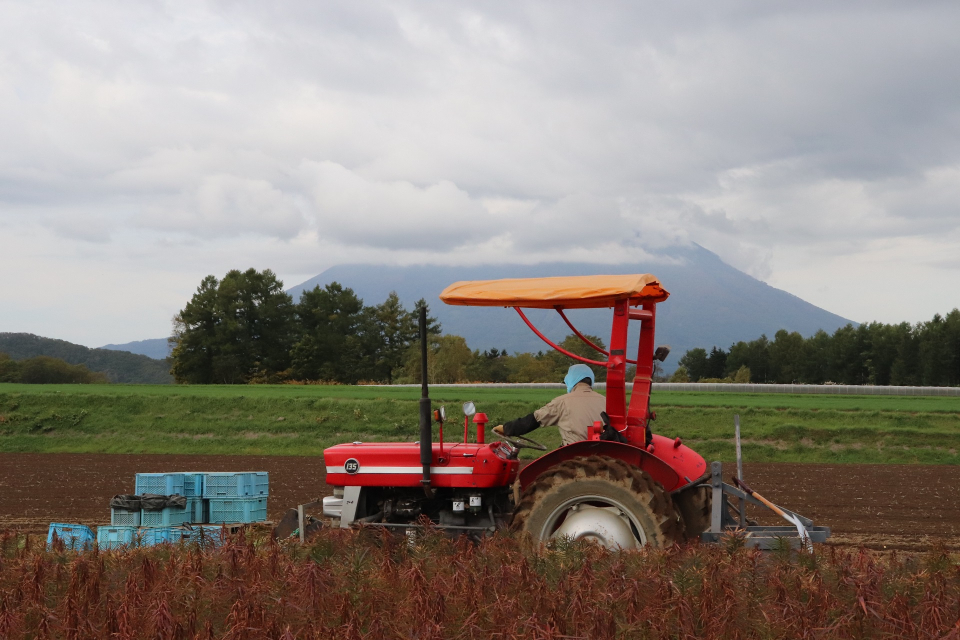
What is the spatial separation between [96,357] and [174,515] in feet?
437

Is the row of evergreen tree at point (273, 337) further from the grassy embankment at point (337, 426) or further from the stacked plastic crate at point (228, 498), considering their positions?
the stacked plastic crate at point (228, 498)

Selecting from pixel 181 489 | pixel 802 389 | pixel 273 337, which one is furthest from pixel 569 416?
pixel 273 337

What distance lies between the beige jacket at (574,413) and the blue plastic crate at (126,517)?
13.2 feet

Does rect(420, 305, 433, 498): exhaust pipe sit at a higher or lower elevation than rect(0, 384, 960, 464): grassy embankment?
higher

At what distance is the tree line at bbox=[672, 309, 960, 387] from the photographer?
85.0m

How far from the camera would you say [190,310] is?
74.6 meters

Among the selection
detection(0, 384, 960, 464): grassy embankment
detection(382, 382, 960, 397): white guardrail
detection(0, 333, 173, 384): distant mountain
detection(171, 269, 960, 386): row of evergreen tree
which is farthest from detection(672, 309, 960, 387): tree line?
detection(0, 333, 173, 384): distant mountain

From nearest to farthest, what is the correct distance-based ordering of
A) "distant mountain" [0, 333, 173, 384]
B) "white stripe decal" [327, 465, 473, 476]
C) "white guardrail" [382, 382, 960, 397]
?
"white stripe decal" [327, 465, 473, 476] < "white guardrail" [382, 382, 960, 397] < "distant mountain" [0, 333, 173, 384]

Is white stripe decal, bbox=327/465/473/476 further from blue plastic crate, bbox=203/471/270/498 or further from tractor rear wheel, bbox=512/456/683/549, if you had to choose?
blue plastic crate, bbox=203/471/270/498

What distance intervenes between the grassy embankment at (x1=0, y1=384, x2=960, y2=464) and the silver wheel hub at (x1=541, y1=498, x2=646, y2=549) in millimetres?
16726

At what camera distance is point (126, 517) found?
8.23 m

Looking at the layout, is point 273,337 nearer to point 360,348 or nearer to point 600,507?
point 360,348

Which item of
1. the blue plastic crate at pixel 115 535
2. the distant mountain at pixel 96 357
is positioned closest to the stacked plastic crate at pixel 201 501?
the blue plastic crate at pixel 115 535

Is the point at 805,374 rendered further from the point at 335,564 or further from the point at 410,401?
the point at 335,564
